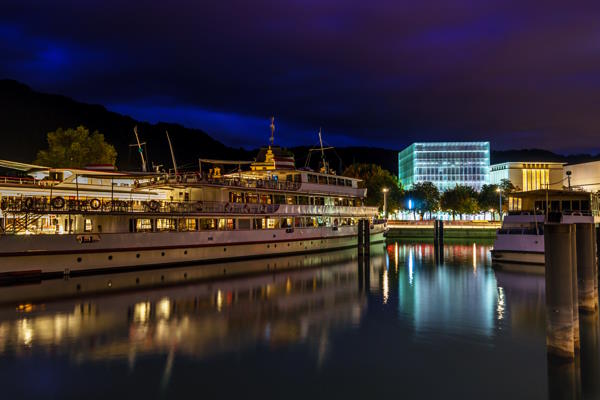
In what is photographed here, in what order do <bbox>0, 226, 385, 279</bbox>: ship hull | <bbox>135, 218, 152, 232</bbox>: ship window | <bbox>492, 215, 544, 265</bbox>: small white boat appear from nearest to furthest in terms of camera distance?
<bbox>0, 226, 385, 279</bbox>: ship hull, <bbox>135, 218, 152, 232</bbox>: ship window, <bbox>492, 215, 544, 265</bbox>: small white boat

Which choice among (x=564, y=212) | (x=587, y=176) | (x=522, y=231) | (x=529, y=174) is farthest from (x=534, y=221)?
(x=529, y=174)

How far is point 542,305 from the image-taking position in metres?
22.8

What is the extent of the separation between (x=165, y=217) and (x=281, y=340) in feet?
66.9

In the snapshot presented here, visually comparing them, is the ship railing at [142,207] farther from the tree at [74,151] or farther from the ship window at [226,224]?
the tree at [74,151]

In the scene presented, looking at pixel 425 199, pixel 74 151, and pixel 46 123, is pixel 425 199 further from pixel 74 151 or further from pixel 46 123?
pixel 46 123

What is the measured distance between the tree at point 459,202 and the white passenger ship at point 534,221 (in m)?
52.7

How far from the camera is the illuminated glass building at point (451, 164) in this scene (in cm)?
12544

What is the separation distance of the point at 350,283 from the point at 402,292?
4094 millimetres

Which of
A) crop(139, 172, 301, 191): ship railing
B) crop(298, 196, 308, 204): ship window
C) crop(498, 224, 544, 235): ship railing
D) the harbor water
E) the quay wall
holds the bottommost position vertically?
the harbor water

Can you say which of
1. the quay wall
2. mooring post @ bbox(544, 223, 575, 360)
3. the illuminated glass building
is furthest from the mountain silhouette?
mooring post @ bbox(544, 223, 575, 360)

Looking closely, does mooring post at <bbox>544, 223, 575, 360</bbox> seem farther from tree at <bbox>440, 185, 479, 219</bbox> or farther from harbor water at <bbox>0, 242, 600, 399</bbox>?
tree at <bbox>440, 185, 479, 219</bbox>

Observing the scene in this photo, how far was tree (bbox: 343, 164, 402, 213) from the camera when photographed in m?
86.2

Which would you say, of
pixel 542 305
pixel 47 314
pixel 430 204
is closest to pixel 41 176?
pixel 47 314

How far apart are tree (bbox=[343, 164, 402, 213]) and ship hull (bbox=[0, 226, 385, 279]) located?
43.4m
